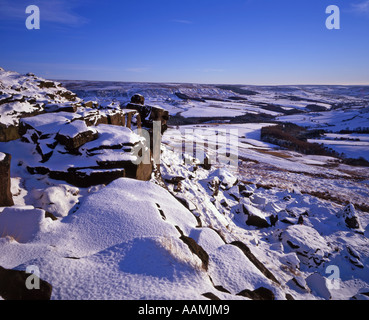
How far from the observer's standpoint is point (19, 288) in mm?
3008

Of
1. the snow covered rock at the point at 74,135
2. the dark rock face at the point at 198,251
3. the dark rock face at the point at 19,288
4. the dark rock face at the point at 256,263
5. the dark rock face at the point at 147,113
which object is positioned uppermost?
the dark rock face at the point at 147,113

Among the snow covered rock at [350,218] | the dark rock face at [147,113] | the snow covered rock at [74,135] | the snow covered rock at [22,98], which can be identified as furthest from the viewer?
the dark rock face at [147,113]

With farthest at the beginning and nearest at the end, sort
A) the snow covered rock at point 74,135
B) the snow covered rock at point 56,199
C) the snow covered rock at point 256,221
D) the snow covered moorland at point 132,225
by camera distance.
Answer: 1. the snow covered rock at point 256,221
2. the snow covered rock at point 74,135
3. the snow covered rock at point 56,199
4. the snow covered moorland at point 132,225

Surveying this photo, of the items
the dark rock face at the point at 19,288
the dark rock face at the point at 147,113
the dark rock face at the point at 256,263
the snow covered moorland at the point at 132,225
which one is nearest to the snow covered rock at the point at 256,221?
the snow covered moorland at the point at 132,225

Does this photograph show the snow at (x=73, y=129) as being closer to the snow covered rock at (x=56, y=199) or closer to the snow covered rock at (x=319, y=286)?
the snow covered rock at (x=56, y=199)

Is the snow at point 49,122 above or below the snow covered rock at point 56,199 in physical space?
above

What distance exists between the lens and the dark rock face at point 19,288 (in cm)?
296

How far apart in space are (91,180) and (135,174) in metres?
1.73

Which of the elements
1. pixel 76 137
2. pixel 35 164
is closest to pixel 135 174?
pixel 76 137

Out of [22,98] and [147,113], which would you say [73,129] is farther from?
[147,113]


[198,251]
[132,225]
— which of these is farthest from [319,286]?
[132,225]

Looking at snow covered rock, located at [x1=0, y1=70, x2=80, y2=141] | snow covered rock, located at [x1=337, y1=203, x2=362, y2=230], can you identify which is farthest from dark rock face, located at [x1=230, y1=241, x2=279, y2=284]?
snow covered rock, located at [x1=0, y1=70, x2=80, y2=141]
